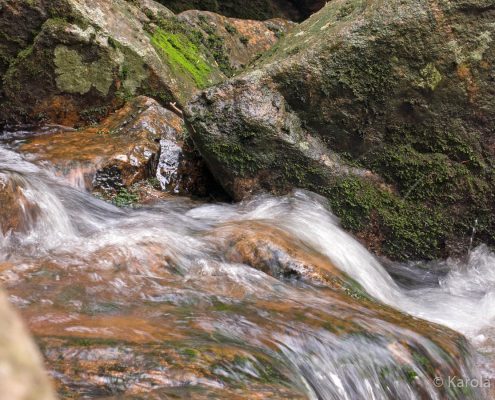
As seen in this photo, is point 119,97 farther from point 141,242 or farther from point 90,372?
Result: point 90,372

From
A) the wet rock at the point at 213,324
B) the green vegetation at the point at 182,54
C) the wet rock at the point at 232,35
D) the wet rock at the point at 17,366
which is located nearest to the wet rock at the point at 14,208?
the wet rock at the point at 213,324

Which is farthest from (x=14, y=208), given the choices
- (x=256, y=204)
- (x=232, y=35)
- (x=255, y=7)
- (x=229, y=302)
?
(x=255, y=7)

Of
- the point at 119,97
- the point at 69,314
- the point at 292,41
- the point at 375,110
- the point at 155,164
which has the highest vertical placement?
the point at 292,41

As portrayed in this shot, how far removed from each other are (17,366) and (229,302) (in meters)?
2.80

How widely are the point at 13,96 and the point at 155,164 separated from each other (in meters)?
2.11

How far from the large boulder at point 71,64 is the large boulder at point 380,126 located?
1.90 m

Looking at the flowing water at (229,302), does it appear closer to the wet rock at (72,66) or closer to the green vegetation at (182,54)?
the wet rock at (72,66)

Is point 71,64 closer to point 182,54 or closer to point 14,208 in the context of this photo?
point 182,54

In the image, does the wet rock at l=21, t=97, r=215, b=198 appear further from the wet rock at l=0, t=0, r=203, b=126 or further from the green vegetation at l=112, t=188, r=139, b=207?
the wet rock at l=0, t=0, r=203, b=126

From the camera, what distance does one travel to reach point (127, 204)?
5.71 m

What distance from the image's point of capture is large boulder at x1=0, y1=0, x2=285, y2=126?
692 cm

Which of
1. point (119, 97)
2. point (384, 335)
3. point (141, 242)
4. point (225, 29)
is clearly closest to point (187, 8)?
point (225, 29)

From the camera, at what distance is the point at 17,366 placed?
20.3 inches

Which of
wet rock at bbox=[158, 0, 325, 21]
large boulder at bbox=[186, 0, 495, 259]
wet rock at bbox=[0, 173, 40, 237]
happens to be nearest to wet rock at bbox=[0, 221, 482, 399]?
wet rock at bbox=[0, 173, 40, 237]
